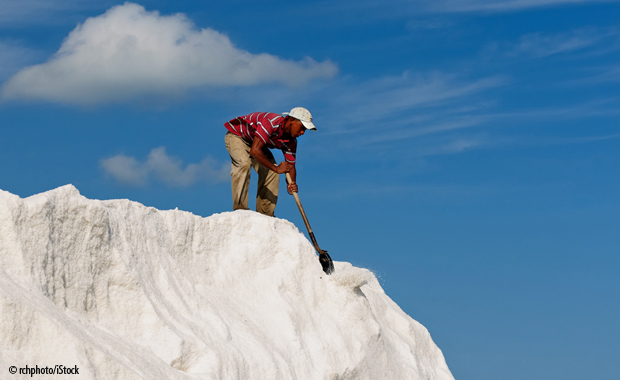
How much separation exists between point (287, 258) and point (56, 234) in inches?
140

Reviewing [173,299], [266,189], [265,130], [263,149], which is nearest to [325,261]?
[266,189]

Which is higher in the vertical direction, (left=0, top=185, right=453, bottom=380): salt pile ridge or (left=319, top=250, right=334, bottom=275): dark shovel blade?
(left=319, top=250, right=334, bottom=275): dark shovel blade

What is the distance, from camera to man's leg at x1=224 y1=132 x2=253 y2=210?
11141 mm

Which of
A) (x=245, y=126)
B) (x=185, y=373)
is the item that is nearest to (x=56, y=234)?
(x=185, y=373)

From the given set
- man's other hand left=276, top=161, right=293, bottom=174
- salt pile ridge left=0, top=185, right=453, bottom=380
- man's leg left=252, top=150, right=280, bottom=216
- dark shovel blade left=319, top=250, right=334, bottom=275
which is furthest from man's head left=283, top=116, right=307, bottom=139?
dark shovel blade left=319, top=250, right=334, bottom=275

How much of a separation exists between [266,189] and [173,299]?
140 inches

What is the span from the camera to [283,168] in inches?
430

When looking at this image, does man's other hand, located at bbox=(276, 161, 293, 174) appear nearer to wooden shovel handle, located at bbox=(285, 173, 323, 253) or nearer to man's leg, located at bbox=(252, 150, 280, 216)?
wooden shovel handle, located at bbox=(285, 173, 323, 253)

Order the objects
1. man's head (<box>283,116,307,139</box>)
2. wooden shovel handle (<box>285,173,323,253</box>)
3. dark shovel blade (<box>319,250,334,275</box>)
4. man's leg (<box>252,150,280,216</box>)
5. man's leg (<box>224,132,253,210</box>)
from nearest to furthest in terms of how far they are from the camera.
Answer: dark shovel blade (<box>319,250,334,275</box>) < wooden shovel handle (<box>285,173,323,253</box>) < man's head (<box>283,116,307,139</box>) < man's leg (<box>224,132,253,210</box>) < man's leg (<box>252,150,280,216</box>)

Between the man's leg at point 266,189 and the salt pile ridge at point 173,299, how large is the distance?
0.98 m

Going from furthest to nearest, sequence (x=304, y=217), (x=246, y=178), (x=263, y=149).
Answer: (x=246, y=178), (x=263, y=149), (x=304, y=217)

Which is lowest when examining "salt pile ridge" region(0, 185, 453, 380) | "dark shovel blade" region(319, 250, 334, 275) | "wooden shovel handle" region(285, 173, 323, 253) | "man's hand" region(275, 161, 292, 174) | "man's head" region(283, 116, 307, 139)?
"salt pile ridge" region(0, 185, 453, 380)

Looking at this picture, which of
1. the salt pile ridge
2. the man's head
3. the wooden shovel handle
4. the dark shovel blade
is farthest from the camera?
the man's head

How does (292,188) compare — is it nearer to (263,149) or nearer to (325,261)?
(263,149)
